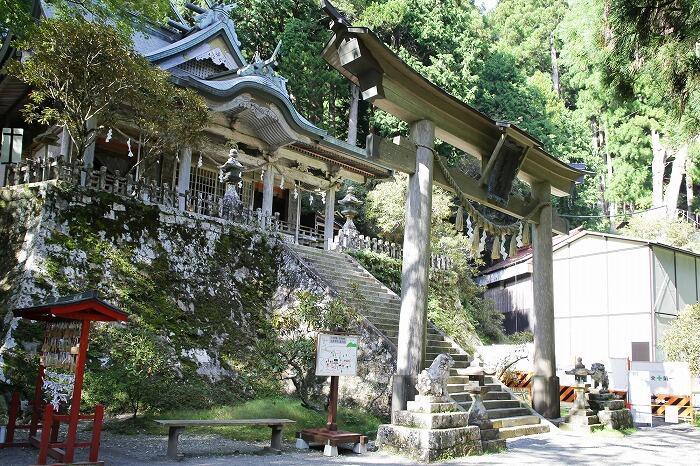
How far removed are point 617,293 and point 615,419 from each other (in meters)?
13.1

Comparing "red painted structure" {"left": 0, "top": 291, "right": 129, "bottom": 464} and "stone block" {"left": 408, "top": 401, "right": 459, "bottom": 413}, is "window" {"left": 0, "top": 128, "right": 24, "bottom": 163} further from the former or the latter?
"stone block" {"left": 408, "top": 401, "right": 459, "bottom": 413}

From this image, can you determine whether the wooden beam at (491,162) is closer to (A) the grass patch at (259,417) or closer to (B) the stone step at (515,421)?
(B) the stone step at (515,421)

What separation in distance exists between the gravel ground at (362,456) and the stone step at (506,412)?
0.68 meters

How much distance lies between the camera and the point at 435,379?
795 cm

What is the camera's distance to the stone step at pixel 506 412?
10422 mm

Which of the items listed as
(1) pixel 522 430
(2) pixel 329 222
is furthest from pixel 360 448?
(2) pixel 329 222

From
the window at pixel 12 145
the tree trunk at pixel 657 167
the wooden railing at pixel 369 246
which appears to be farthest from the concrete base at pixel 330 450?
the tree trunk at pixel 657 167

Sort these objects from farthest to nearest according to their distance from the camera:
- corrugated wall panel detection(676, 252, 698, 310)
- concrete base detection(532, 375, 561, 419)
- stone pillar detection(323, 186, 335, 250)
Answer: corrugated wall panel detection(676, 252, 698, 310) → stone pillar detection(323, 186, 335, 250) → concrete base detection(532, 375, 561, 419)

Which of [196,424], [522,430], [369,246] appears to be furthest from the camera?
[369,246]

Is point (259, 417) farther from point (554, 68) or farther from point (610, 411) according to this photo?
point (554, 68)

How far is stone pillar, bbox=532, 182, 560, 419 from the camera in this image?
11453 millimetres

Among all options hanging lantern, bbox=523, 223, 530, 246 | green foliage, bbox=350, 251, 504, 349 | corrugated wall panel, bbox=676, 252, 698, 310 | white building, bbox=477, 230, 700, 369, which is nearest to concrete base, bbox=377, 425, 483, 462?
hanging lantern, bbox=523, 223, 530, 246

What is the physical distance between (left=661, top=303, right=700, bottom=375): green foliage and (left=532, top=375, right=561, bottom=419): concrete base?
5922 millimetres

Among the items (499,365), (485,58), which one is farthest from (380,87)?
(485,58)
